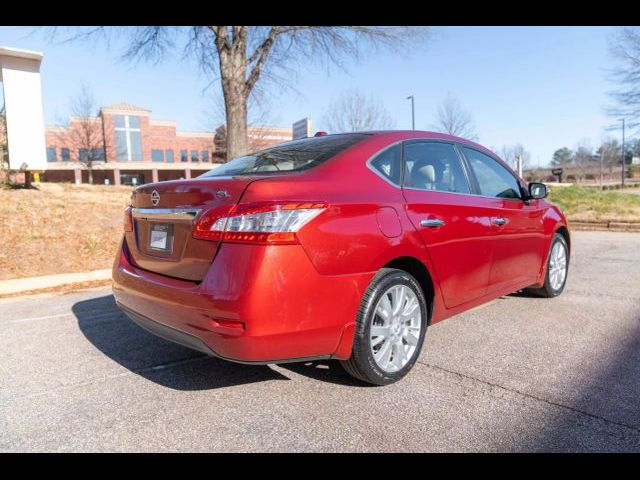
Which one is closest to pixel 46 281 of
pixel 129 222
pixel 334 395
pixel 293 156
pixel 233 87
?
pixel 129 222

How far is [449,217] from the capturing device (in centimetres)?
337

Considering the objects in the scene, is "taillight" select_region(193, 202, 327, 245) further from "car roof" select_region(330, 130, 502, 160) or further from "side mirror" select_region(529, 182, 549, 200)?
"side mirror" select_region(529, 182, 549, 200)

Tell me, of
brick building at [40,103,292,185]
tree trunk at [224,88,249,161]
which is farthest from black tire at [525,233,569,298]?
brick building at [40,103,292,185]

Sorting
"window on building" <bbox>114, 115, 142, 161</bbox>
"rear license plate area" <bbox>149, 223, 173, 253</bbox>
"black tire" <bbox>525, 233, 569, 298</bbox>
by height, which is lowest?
"black tire" <bbox>525, 233, 569, 298</bbox>

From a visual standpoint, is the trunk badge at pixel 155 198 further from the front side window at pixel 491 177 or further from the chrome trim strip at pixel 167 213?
the front side window at pixel 491 177

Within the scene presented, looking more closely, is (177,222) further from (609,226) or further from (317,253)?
(609,226)

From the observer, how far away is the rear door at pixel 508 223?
3961mm

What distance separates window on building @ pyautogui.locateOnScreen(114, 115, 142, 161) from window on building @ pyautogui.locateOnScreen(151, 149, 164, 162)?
1754 mm

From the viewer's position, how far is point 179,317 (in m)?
2.62

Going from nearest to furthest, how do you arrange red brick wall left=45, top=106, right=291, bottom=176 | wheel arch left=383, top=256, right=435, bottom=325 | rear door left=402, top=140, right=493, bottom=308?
wheel arch left=383, top=256, right=435, bottom=325, rear door left=402, top=140, right=493, bottom=308, red brick wall left=45, top=106, right=291, bottom=176

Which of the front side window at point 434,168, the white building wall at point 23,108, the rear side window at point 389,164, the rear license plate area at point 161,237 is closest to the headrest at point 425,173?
the front side window at point 434,168

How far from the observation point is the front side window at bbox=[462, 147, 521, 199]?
158 inches
